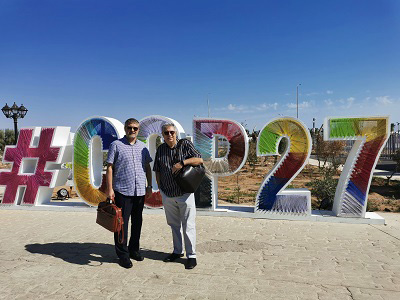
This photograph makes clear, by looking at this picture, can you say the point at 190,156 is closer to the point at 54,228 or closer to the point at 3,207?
the point at 54,228

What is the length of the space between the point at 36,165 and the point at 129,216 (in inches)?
209

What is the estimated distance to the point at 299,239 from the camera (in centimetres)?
576

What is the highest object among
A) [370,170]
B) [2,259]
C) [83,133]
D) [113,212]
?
[83,133]

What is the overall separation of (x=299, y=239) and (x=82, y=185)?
5420 mm

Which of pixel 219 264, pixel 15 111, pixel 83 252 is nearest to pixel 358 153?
pixel 219 264

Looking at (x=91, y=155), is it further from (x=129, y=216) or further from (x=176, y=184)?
(x=176, y=184)

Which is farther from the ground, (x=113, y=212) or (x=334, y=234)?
(x=113, y=212)

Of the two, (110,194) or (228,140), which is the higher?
(228,140)

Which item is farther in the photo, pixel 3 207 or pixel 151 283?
pixel 3 207

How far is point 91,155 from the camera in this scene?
8.17 metres

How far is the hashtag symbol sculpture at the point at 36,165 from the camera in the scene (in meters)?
8.47

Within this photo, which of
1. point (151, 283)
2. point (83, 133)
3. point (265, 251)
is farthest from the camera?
point (83, 133)

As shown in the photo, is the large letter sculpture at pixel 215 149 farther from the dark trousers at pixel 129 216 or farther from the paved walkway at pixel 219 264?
the dark trousers at pixel 129 216

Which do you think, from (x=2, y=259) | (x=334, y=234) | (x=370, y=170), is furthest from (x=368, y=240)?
(x=2, y=259)
